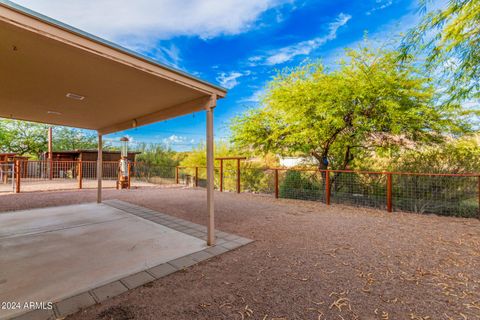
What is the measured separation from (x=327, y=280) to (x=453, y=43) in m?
4.93

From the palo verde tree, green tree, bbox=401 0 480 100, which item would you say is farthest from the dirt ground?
the palo verde tree

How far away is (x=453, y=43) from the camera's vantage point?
4.00m

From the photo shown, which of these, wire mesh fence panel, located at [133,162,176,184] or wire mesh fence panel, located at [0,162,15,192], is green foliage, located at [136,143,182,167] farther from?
wire mesh fence panel, located at [0,162,15,192]

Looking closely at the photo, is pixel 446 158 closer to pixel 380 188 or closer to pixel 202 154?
pixel 380 188

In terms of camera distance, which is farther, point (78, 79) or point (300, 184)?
point (300, 184)

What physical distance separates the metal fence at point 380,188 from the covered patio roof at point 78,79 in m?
4.43

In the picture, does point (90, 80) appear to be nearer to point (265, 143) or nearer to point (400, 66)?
point (265, 143)

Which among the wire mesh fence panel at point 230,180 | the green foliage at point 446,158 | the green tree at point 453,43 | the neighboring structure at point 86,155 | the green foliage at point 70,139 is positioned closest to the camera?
the green tree at point 453,43

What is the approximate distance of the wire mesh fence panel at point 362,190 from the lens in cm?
582

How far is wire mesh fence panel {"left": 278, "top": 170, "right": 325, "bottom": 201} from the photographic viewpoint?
274 inches

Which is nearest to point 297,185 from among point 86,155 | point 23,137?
point 86,155

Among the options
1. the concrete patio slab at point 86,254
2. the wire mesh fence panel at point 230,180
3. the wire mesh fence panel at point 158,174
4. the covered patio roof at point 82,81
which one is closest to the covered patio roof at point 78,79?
the covered patio roof at point 82,81

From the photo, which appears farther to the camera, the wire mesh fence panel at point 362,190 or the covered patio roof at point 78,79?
the wire mesh fence panel at point 362,190

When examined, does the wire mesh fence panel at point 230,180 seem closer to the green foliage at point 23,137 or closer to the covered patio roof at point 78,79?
the covered patio roof at point 78,79
